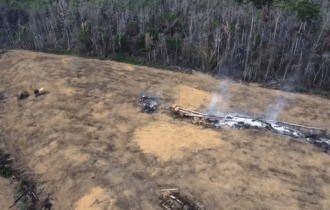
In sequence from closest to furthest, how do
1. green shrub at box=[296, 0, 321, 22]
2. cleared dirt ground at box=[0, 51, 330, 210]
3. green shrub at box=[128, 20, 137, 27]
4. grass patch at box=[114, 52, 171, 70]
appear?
cleared dirt ground at box=[0, 51, 330, 210] < green shrub at box=[296, 0, 321, 22] < grass patch at box=[114, 52, 171, 70] < green shrub at box=[128, 20, 137, 27]

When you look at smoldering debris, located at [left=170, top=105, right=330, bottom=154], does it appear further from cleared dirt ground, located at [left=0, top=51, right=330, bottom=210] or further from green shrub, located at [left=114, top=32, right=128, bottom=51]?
green shrub, located at [left=114, top=32, right=128, bottom=51]

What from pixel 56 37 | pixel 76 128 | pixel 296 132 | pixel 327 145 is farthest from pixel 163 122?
pixel 56 37

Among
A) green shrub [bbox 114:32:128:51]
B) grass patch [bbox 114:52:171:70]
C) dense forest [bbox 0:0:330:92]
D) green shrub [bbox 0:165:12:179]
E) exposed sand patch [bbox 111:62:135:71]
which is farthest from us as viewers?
green shrub [bbox 114:32:128:51]

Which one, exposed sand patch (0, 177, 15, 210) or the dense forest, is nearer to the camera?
exposed sand patch (0, 177, 15, 210)

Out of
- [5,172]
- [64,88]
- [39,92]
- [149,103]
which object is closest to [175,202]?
[149,103]

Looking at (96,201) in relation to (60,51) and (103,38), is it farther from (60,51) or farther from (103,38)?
(60,51)

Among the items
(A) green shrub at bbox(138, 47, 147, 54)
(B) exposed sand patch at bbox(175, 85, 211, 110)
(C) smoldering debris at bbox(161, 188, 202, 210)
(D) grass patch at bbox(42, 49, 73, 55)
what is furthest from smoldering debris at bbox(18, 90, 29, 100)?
(C) smoldering debris at bbox(161, 188, 202, 210)
